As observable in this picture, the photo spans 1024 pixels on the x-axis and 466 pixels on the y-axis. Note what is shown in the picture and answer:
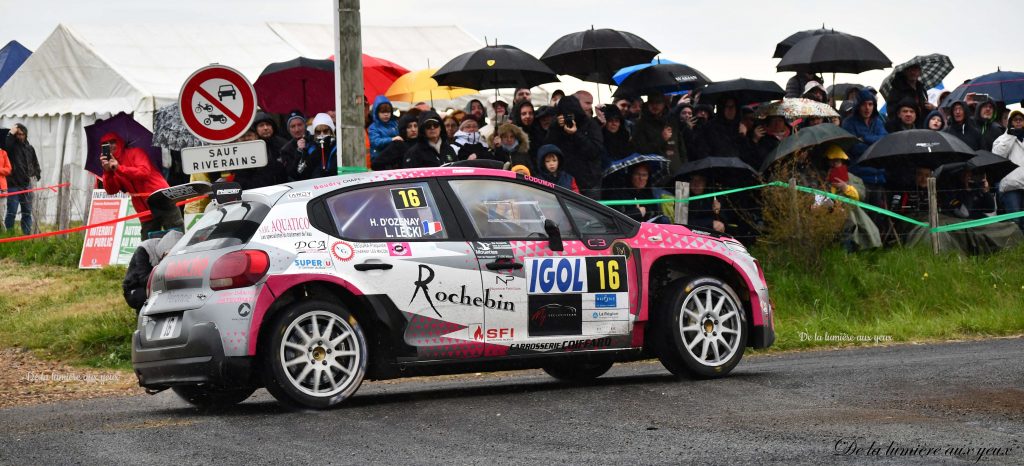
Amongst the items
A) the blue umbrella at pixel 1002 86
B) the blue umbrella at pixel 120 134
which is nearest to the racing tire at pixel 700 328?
the blue umbrella at pixel 120 134

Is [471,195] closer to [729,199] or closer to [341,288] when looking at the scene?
[341,288]

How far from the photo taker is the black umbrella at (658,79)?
20.7 metres

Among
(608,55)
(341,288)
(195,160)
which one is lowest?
(341,288)

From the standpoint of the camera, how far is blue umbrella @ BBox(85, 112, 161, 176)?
22.2 metres

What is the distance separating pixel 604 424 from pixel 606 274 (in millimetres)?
2252

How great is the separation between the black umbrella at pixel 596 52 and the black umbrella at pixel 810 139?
299cm

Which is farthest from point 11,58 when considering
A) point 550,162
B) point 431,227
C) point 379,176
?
point 431,227

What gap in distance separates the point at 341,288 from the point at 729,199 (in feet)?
27.5

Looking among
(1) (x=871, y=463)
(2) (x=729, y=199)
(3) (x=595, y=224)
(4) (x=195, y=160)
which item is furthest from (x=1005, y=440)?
(2) (x=729, y=199)

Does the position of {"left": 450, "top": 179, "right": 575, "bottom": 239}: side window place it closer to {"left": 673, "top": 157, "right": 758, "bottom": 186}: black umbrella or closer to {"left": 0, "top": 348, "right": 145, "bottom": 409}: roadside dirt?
{"left": 0, "top": 348, "right": 145, "bottom": 409}: roadside dirt

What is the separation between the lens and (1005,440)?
25.3 feet

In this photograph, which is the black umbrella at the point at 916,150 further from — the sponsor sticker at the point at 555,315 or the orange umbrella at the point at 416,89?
the sponsor sticker at the point at 555,315

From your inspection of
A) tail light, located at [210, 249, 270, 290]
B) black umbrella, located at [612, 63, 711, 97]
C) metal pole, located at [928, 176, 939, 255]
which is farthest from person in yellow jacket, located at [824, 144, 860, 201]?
tail light, located at [210, 249, 270, 290]

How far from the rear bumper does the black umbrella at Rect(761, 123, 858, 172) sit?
368 inches
